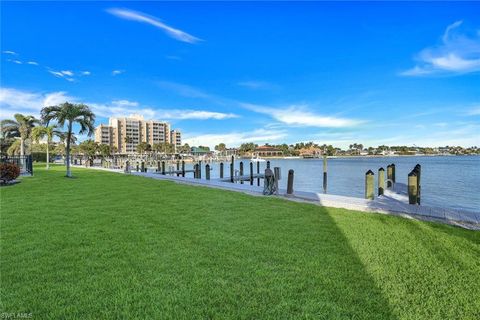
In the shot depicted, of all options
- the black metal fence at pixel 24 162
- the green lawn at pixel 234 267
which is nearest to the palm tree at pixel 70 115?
the black metal fence at pixel 24 162

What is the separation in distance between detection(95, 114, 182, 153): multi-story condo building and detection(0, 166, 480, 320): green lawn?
123 m

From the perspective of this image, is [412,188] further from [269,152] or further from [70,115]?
[269,152]

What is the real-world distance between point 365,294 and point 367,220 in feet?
12.9

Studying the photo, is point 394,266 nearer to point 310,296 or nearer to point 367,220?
point 310,296

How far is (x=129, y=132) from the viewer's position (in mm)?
130125

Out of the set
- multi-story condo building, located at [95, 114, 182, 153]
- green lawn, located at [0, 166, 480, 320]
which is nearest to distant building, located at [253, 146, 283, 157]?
multi-story condo building, located at [95, 114, 182, 153]

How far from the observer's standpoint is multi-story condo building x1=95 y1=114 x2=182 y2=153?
125m

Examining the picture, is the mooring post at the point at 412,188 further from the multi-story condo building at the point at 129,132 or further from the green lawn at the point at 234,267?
the multi-story condo building at the point at 129,132

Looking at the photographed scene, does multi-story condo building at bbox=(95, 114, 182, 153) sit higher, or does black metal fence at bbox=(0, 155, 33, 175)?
multi-story condo building at bbox=(95, 114, 182, 153)

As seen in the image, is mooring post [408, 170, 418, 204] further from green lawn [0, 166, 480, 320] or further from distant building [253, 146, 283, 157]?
distant building [253, 146, 283, 157]

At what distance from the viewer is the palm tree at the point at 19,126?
32562mm

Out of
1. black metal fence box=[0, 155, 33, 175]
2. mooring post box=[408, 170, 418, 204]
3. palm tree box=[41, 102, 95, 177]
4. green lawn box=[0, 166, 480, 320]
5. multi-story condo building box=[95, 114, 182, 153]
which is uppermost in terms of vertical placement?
multi-story condo building box=[95, 114, 182, 153]

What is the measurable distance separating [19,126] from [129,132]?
9906 centimetres

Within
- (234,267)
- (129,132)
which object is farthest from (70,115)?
(129,132)
